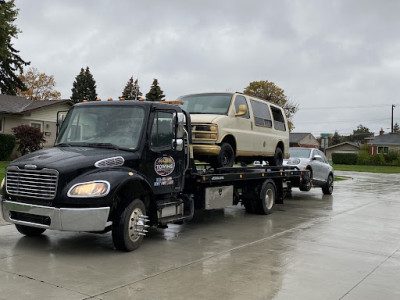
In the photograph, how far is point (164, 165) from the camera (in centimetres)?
763

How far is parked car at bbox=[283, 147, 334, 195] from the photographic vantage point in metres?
15.9

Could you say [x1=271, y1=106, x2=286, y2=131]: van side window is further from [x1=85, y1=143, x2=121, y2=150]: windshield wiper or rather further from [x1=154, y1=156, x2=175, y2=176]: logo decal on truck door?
[x1=85, y1=143, x2=121, y2=150]: windshield wiper

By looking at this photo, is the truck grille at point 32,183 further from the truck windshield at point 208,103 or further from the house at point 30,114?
the house at point 30,114

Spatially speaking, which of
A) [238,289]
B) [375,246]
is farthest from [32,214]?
[375,246]

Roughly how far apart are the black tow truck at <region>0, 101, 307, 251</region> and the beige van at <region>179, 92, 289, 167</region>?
21.3 inches

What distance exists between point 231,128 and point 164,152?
2.30 m

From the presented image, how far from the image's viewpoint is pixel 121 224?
6.60 m

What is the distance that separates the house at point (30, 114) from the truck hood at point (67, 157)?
22.7m

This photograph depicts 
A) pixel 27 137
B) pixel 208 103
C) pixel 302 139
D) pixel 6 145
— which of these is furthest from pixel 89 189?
pixel 302 139

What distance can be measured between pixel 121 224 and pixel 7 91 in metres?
40.1

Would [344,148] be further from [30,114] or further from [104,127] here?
[104,127]

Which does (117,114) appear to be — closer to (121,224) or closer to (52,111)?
(121,224)

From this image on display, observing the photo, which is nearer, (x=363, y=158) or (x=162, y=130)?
(x=162, y=130)

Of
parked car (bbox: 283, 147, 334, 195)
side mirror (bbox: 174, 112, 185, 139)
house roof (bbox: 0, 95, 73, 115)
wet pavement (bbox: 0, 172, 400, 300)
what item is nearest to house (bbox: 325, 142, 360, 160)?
house roof (bbox: 0, 95, 73, 115)
